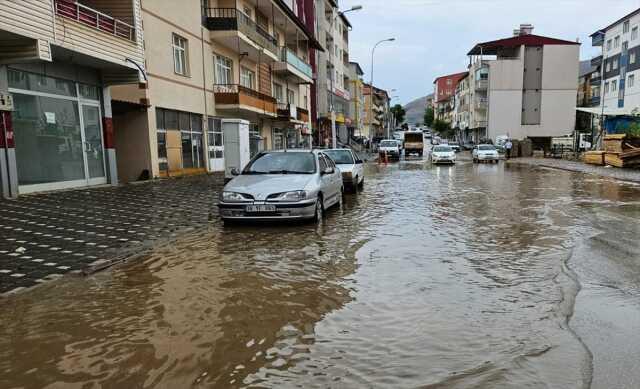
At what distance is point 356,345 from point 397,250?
348 cm

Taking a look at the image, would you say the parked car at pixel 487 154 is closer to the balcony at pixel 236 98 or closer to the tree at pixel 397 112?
the balcony at pixel 236 98

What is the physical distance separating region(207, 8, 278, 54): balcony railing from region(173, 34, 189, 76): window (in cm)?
268

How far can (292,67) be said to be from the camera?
3525 cm

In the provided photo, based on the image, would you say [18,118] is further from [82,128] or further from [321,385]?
[321,385]

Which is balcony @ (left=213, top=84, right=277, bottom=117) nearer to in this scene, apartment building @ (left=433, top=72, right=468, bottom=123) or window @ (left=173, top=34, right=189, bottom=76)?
window @ (left=173, top=34, right=189, bottom=76)

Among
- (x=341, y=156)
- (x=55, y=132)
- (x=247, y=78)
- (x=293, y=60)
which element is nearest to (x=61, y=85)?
(x=55, y=132)

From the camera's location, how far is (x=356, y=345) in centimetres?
386

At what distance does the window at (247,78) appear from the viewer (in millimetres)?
29897

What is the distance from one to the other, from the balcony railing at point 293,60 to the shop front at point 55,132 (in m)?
19.1

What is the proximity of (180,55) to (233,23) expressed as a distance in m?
3.81

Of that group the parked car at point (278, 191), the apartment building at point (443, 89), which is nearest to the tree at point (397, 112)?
the apartment building at point (443, 89)

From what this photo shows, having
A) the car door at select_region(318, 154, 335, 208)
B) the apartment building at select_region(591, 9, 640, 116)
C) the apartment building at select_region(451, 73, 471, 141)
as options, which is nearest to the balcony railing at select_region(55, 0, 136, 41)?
the car door at select_region(318, 154, 335, 208)

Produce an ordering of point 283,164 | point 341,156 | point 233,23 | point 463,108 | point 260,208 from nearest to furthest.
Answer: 1. point 260,208
2. point 283,164
3. point 341,156
4. point 233,23
5. point 463,108

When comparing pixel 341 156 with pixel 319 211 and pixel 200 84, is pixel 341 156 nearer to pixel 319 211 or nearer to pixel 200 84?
pixel 319 211
